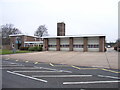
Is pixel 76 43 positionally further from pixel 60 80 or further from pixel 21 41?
pixel 60 80

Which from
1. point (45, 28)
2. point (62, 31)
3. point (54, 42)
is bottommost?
point (54, 42)

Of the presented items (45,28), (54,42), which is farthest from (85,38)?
(45,28)

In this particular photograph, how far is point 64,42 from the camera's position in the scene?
32688 millimetres

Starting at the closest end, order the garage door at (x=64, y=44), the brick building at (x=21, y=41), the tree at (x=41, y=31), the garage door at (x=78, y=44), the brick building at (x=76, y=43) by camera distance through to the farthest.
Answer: the brick building at (x=76, y=43) < the garage door at (x=78, y=44) < the garage door at (x=64, y=44) < the brick building at (x=21, y=41) < the tree at (x=41, y=31)

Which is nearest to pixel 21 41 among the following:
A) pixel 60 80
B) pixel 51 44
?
pixel 51 44

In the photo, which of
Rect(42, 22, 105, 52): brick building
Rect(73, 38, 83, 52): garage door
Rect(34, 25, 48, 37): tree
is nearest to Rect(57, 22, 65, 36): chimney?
Rect(42, 22, 105, 52): brick building

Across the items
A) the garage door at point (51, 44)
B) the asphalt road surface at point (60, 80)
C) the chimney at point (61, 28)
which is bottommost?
the asphalt road surface at point (60, 80)

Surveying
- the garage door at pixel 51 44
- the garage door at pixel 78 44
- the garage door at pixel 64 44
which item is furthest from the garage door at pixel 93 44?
the garage door at pixel 51 44

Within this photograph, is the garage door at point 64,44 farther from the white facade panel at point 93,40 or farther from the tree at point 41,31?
the tree at point 41,31

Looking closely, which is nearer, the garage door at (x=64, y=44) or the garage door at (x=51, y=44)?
the garage door at (x=64, y=44)

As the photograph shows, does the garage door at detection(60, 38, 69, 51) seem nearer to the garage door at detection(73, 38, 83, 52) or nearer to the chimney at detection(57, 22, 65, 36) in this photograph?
the garage door at detection(73, 38, 83, 52)

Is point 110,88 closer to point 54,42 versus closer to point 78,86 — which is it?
point 78,86

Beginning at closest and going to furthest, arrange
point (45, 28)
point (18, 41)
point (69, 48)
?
1. point (69, 48)
2. point (18, 41)
3. point (45, 28)

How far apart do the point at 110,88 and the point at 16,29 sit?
61.0 m
